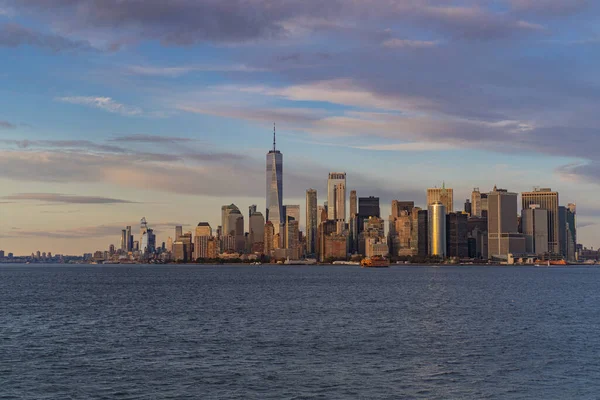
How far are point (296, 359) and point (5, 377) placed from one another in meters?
20.4

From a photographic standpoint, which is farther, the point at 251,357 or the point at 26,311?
the point at 26,311

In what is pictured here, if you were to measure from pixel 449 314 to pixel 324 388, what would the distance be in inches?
2024

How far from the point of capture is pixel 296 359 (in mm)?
55312

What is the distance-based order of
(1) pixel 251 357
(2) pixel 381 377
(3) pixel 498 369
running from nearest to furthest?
(2) pixel 381 377 → (3) pixel 498 369 → (1) pixel 251 357

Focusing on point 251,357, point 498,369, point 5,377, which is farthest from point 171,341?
point 498,369

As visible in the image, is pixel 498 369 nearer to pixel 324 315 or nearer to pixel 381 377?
pixel 381 377

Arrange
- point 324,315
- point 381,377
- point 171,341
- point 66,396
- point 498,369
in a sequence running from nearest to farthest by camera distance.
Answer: point 66,396 → point 381,377 → point 498,369 → point 171,341 → point 324,315

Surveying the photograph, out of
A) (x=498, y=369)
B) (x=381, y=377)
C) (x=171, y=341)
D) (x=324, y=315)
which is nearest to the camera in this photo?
(x=381, y=377)

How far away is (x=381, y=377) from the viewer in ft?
160

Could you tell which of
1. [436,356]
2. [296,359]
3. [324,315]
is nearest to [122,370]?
[296,359]

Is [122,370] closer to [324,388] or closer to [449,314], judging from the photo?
[324,388]

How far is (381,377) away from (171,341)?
24.0 metres

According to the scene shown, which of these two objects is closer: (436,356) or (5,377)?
(5,377)

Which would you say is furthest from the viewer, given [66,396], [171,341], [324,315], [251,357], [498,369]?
[324,315]
